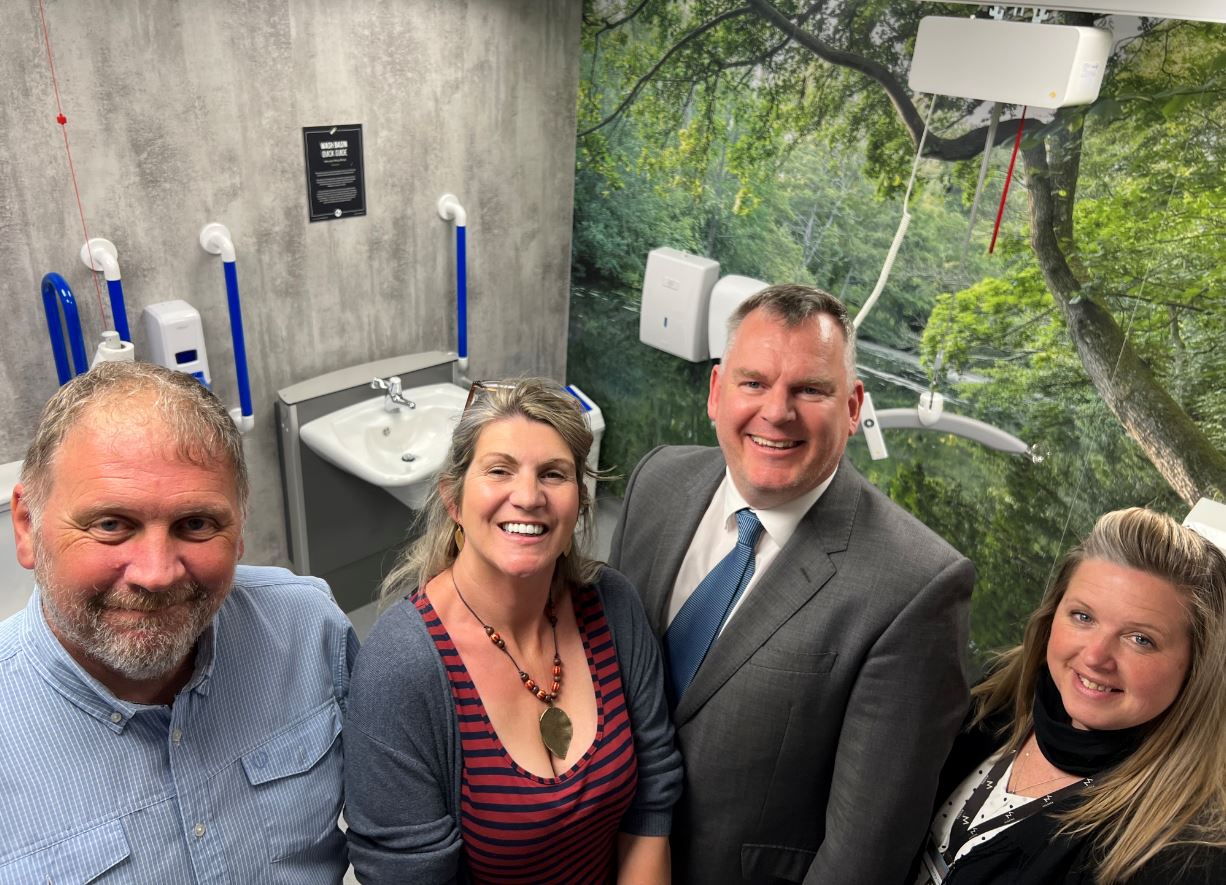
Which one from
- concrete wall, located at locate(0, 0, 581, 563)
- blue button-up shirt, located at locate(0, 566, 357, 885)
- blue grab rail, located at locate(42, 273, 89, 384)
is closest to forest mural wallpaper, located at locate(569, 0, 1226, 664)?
concrete wall, located at locate(0, 0, 581, 563)

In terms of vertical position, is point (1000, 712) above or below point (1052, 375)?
below

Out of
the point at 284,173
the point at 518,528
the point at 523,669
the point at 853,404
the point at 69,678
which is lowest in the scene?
the point at 523,669

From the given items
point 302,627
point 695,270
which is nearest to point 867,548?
point 302,627

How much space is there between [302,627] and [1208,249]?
2060 mm

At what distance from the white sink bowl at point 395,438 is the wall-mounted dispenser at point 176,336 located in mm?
434

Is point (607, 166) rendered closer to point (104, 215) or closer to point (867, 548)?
point (104, 215)

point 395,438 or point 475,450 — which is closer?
point 475,450

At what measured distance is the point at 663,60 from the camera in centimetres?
313

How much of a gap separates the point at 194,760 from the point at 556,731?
0.46 meters

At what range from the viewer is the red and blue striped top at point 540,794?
122cm

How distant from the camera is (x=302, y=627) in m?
1.31

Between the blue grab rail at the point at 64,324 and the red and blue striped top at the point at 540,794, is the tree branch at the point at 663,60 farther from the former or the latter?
the red and blue striped top at the point at 540,794

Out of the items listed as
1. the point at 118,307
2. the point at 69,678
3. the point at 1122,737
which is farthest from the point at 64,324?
the point at 1122,737

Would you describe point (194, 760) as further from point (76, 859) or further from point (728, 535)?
point (728, 535)
